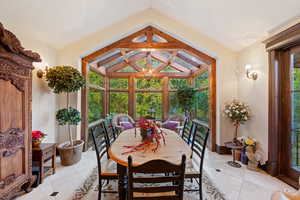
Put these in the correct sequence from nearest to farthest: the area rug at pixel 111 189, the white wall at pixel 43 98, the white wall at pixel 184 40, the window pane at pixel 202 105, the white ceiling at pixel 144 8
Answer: the area rug at pixel 111 189 → the white ceiling at pixel 144 8 → the white wall at pixel 43 98 → the white wall at pixel 184 40 → the window pane at pixel 202 105

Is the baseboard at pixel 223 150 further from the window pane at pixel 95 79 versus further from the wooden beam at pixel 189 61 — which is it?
the window pane at pixel 95 79

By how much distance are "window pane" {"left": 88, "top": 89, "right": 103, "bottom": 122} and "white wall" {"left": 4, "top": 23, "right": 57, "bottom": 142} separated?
0.91m

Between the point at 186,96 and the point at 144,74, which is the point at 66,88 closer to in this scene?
the point at 144,74

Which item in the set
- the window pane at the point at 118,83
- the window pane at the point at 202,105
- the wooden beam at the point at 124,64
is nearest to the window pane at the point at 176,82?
the window pane at the point at 202,105

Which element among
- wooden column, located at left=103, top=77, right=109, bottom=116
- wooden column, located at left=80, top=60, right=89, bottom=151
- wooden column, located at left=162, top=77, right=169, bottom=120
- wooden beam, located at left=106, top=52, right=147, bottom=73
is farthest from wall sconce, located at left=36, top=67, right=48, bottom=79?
wooden column, located at left=162, top=77, right=169, bottom=120

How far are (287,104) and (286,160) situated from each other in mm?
972

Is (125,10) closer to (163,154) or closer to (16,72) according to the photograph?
(16,72)

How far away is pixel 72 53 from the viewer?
364cm

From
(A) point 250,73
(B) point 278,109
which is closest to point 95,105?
(A) point 250,73

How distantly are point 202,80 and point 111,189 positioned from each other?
13.2 feet

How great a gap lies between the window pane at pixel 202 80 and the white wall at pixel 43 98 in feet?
13.6

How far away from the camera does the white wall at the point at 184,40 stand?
12.0 feet

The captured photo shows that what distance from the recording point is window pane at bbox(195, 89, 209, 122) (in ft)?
15.0

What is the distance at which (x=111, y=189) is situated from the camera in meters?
2.23
